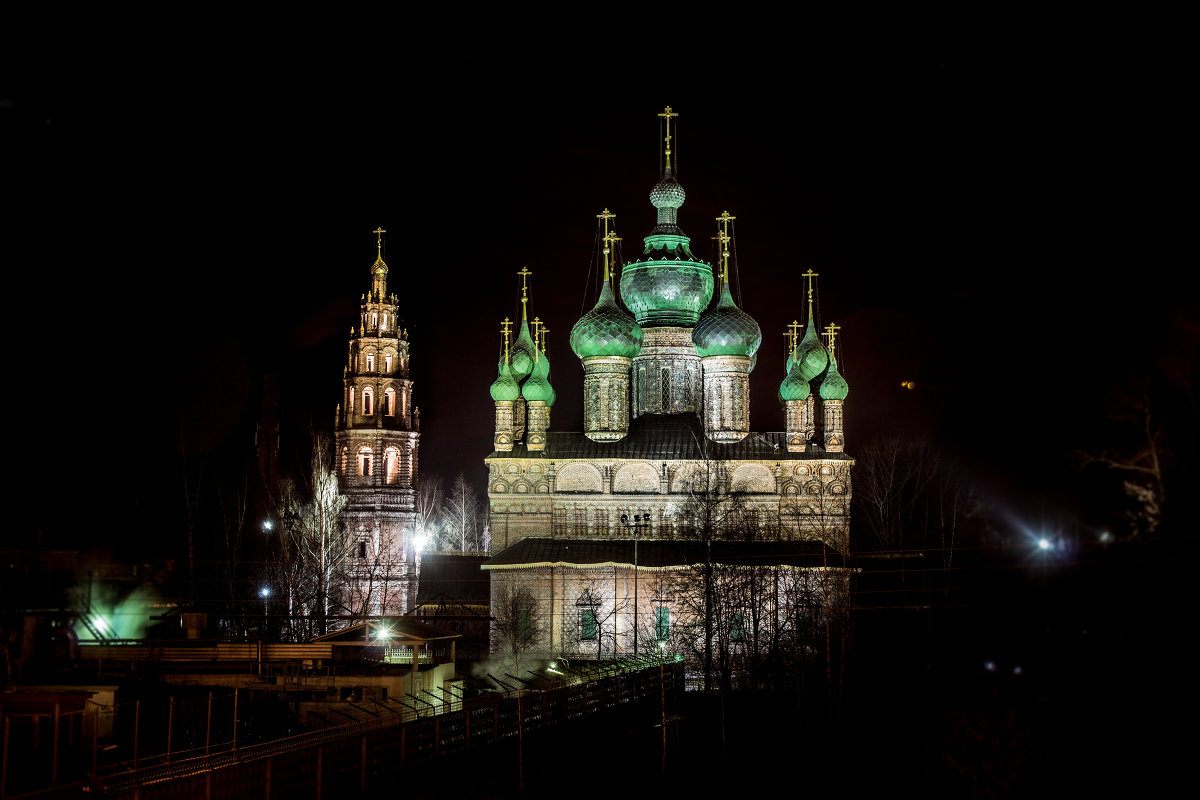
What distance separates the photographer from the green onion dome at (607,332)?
1863 inches

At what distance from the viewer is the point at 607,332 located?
47.3 metres

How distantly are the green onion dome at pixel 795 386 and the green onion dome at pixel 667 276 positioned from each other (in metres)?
4.12

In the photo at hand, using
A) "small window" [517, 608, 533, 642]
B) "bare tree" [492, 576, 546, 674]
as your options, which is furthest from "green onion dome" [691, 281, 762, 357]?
"small window" [517, 608, 533, 642]

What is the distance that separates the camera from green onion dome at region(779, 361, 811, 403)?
46781 mm

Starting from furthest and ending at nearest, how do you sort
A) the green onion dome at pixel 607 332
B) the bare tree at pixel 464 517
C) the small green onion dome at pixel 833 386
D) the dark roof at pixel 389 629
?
1. the bare tree at pixel 464 517
2. the green onion dome at pixel 607 332
3. the small green onion dome at pixel 833 386
4. the dark roof at pixel 389 629

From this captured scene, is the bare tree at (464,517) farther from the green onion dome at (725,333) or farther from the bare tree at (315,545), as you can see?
the green onion dome at (725,333)

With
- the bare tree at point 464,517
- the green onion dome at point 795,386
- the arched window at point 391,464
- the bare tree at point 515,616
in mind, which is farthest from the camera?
the bare tree at point 464,517

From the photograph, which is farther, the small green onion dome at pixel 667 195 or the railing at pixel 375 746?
the small green onion dome at pixel 667 195

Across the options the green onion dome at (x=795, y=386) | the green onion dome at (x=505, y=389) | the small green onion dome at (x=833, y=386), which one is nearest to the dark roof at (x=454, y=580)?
the green onion dome at (x=505, y=389)

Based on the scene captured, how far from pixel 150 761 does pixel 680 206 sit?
3210 centimetres

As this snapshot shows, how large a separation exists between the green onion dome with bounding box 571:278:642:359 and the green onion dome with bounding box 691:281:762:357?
2.10m

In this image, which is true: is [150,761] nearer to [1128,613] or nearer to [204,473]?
[1128,613]

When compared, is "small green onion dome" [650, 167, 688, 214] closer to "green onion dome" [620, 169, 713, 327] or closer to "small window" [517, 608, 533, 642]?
"green onion dome" [620, 169, 713, 327]

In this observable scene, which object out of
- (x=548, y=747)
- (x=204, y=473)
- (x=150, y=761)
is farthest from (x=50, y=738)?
(x=204, y=473)
